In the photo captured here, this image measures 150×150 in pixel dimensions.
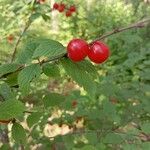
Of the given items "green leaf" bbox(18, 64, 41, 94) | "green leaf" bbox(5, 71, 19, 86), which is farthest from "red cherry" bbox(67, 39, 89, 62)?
"green leaf" bbox(5, 71, 19, 86)

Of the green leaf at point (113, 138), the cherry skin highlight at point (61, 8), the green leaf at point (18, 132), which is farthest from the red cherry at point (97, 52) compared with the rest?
the cherry skin highlight at point (61, 8)

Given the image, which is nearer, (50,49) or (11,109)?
(50,49)

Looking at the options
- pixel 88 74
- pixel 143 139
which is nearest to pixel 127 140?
pixel 143 139

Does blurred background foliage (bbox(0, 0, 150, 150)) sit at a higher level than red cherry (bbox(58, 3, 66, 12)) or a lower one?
lower

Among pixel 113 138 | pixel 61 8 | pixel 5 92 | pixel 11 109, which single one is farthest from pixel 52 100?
pixel 61 8

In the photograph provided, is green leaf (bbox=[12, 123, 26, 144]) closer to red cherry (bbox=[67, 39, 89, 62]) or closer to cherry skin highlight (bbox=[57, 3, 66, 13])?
red cherry (bbox=[67, 39, 89, 62])

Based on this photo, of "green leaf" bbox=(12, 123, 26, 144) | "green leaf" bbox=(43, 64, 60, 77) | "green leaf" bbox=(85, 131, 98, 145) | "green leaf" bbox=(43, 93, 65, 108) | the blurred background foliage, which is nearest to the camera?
"green leaf" bbox=(43, 64, 60, 77)

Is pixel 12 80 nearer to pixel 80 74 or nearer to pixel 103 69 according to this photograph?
pixel 80 74
